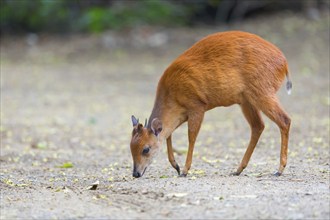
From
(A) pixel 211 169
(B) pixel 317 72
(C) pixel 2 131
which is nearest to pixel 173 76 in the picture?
(A) pixel 211 169

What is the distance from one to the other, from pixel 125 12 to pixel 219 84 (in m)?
13.6

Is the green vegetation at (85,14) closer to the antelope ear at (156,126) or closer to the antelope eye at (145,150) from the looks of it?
the antelope ear at (156,126)

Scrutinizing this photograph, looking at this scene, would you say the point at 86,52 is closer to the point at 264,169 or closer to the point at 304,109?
the point at 304,109

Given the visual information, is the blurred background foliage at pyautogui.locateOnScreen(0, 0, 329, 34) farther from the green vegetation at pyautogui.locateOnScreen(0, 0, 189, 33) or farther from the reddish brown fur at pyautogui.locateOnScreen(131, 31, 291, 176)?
the reddish brown fur at pyautogui.locateOnScreen(131, 31, 291, 176)

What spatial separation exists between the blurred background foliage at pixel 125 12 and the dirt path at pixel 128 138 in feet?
1.60

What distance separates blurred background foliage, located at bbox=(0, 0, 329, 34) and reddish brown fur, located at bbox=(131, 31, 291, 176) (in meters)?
13.1

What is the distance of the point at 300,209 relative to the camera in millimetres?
5422

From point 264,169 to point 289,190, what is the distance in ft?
5.49

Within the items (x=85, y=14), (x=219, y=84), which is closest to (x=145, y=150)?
(x=219, y=84)

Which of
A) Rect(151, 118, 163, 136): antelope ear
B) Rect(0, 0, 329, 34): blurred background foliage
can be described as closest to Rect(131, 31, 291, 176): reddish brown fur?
Rect(151, 118, 163, 136): antelope ear

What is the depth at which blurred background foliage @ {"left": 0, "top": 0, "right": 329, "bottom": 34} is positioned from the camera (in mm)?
20438

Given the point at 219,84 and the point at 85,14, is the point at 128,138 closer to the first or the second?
the point at 219,84

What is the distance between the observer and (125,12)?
20.5 m

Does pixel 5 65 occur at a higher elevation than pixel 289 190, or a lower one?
lower
